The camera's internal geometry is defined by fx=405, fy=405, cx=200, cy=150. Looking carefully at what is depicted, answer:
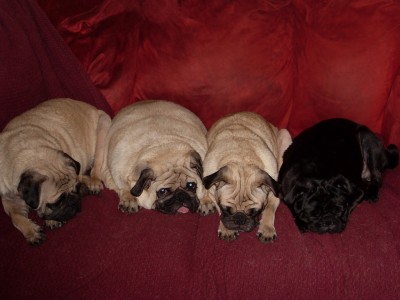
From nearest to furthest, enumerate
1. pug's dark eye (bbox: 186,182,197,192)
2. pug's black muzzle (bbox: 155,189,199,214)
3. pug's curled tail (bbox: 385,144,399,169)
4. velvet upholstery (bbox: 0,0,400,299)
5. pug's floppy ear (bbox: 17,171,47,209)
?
velvet upholstery (bbox: 0,0,400,299)
pug's floppy ear (bbox: 17,171,47,209)
pug's black muzzle (bbox: 155,189,199,214)
pug's dark eye (bbox: 186,182,197,192)
pug's curled tail (bbox: 385,144,399,169)

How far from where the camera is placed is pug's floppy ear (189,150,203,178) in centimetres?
310

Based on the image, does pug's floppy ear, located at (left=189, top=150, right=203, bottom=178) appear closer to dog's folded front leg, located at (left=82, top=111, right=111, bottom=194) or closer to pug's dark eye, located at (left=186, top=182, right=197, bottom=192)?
pug's dark eye, located at (left=186, top=182, right=197, bottom=192)

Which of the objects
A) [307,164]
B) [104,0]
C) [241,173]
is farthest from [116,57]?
[307,164]

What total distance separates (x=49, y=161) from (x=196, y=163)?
3.61ft

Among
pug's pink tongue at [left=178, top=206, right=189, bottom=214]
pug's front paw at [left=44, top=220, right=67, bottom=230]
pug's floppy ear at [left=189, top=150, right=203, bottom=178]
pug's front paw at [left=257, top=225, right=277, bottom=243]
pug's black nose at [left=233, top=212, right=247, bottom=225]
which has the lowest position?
pug's pink tongue at [left=178, top=206, right=189, bottom=214]

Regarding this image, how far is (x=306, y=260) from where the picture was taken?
2447mm

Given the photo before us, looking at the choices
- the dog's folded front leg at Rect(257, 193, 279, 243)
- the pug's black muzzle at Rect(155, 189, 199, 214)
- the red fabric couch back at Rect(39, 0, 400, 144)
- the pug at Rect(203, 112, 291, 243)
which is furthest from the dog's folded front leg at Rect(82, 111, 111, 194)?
the dog's folded front leg at Rect(257, 193, 279, 243)

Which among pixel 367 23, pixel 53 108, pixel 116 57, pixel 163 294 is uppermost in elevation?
pixel 367 23

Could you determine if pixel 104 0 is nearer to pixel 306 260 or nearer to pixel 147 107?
pixel 147 107

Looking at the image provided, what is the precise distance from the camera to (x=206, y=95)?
3.63m

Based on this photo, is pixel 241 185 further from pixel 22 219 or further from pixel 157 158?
pixel 22 219

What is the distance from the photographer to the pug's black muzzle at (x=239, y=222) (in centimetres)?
271

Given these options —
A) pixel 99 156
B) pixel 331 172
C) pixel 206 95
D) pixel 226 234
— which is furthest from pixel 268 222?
pixel 99 156

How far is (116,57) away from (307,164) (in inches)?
76.8
